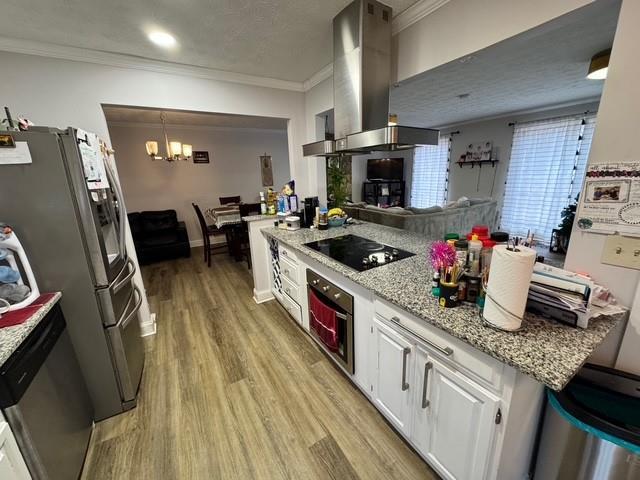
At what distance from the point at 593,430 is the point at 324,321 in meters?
1.30

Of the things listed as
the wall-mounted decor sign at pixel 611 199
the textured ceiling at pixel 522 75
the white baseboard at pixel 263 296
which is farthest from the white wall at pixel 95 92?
the wall-mounted decor sign at pixel 611 199

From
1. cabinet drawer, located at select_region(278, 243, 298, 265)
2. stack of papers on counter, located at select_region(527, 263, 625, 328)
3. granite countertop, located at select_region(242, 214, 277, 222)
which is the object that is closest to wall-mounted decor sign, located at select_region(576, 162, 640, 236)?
stack of papers on counter, located at select_region(527, 263, 625, 328)

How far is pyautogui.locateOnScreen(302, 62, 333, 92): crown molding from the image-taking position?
8.15 ft

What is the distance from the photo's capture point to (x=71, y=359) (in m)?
1.38

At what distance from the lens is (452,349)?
98 cm

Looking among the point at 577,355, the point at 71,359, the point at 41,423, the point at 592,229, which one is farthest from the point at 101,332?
the point at 592,229

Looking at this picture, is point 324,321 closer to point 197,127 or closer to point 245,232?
point 245,232

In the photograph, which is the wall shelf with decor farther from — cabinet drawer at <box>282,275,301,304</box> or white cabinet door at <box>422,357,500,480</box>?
white cabinet door at <box>422,357,500,480</box>

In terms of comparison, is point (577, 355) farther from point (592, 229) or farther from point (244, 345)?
point (244, 345)

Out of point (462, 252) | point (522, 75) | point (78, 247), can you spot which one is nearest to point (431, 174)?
point (522, 75)

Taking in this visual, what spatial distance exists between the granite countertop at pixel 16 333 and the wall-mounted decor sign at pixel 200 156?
4579mm

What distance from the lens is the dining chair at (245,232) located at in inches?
158

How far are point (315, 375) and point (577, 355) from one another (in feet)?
5.07

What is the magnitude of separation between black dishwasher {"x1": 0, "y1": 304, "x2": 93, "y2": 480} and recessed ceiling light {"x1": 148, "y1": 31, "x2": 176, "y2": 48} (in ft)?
6.30
